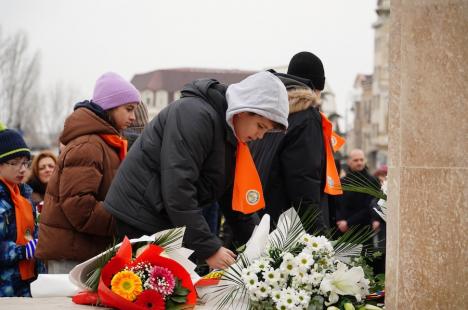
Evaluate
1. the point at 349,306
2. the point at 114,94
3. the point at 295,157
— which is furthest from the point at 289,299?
the point at 114,94

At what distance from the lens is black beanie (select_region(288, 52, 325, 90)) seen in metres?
5.87

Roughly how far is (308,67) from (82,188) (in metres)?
1.88

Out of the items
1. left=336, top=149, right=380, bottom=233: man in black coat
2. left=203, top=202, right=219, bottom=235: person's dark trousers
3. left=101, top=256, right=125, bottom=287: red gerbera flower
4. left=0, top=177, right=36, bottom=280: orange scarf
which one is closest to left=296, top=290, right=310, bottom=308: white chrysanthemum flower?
left=101, top=256, right=125, bottom=287: red gerbera flower

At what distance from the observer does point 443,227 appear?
343 centimetres

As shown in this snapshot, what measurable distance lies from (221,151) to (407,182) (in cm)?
118

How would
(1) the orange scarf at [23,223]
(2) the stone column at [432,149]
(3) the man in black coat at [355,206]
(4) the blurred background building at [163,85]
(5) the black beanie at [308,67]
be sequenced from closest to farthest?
(2) the stone column at [432,149] < (1) the orange scarf at [23,223] < (5) the black beanie at [308,67] < (3) the man in black coat at [355,206] < (4) the blurred background building at [163,85]

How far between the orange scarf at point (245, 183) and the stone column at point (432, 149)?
44.4 inches

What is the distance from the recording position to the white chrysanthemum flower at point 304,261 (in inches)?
148

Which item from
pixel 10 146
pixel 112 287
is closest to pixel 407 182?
pixel 112 287

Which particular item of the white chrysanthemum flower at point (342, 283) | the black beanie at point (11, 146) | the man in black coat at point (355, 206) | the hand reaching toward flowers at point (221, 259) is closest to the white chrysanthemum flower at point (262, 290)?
the white chrysanthemum flower at point (342, 283)

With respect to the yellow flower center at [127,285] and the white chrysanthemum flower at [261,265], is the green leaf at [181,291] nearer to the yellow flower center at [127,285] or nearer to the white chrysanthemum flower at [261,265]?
the yellow flower center at [127,285]

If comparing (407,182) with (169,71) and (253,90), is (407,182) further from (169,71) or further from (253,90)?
(169,71)

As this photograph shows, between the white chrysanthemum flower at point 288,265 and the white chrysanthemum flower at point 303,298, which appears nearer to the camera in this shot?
the white chrysanthemum flower at point 303,298

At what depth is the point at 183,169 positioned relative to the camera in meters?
4.12
